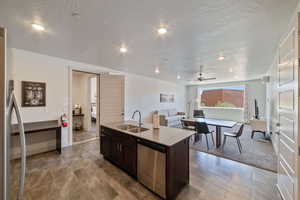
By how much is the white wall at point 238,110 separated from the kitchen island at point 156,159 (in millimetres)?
7443

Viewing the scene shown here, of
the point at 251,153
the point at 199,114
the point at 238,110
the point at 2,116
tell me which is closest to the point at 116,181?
the point at 2,116

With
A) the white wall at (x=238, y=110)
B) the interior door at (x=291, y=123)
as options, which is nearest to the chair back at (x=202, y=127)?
the interior door at (x=291, y=123)

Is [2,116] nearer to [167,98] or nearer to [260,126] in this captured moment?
[260,126]

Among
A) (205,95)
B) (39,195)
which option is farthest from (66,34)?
(205,95)

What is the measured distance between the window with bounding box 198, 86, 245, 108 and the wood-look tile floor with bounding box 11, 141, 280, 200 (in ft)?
21.4

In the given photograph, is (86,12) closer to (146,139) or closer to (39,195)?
(146,139)

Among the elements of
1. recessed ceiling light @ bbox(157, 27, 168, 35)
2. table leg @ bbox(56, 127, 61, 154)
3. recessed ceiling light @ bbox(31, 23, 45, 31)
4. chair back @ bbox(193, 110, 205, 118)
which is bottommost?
table leg @ bbox(56, 127, 61, 154)

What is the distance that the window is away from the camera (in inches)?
317

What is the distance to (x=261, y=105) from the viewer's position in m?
7.06

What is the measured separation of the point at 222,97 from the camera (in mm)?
8609

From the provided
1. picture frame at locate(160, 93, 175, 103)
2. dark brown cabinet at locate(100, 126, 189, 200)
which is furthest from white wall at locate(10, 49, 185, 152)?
picture frame at locate(160, 93, 175, 103)

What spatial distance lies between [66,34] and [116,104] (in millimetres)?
2546

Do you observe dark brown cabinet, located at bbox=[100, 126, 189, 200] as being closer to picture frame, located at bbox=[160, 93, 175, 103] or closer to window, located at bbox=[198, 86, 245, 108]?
picture frame, located at bbox=[160, 93, 175, 103]

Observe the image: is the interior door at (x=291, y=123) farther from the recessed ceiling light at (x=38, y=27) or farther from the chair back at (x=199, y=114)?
the chair back at (x=199, y=114)
